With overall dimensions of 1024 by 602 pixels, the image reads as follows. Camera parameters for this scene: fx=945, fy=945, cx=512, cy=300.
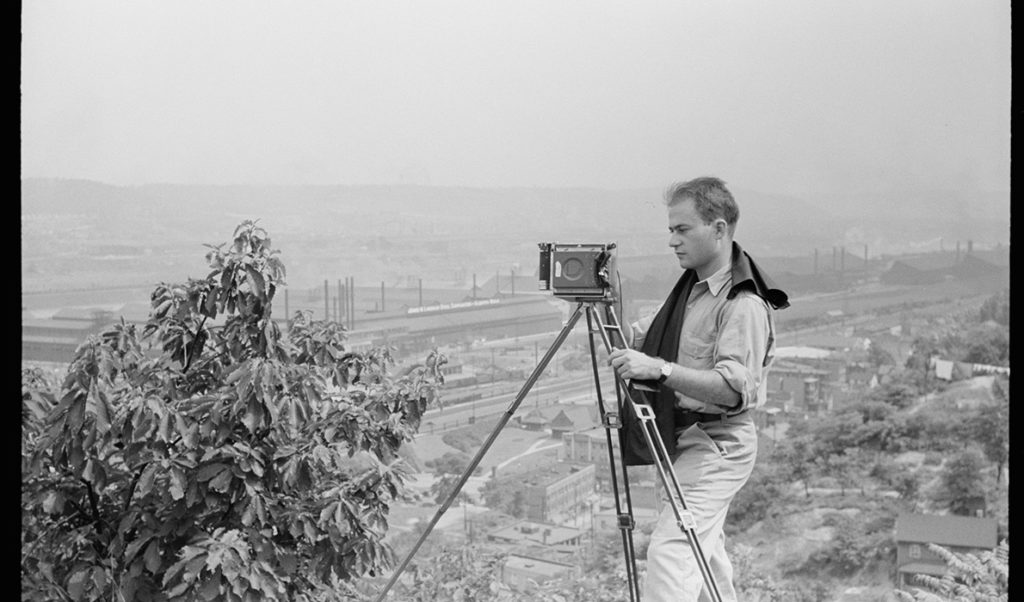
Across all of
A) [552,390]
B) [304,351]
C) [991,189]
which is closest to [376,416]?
[304,351]

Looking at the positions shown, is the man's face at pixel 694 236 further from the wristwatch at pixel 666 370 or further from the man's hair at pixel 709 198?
→ the wristwatch at pixel 666 370

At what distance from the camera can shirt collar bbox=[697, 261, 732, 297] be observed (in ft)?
6.96

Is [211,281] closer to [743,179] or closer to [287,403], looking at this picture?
[287,403]

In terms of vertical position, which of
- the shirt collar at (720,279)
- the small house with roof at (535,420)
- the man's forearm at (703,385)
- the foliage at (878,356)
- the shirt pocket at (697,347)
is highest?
the shirt collar at (720,279)

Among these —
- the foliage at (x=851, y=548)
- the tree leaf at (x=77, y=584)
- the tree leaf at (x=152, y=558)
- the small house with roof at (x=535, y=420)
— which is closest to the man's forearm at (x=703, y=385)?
the tree leaf at (x=152, y=558)

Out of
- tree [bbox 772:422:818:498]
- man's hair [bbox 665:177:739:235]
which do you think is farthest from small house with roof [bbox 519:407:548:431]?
man's hair [bbox 665:177:739:235]

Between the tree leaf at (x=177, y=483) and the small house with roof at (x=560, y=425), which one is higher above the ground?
the tree leaf at (x=177, y=483)

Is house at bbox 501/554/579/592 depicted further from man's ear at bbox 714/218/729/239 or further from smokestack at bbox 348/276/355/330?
man's ear at bbox 714/218/729/239

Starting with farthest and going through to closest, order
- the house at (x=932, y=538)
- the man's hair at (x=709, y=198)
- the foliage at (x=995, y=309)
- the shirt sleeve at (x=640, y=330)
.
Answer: the foliage at (x=995, y=309)
the house at (x=932, y=538)
the shirt sleeve at (x=640, y=330)
the man's hair at (x=709, y=198)

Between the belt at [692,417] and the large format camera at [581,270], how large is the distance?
0.32m

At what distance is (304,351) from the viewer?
113 inches

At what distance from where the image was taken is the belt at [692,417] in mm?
2160

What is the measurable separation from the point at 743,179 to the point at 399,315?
1.97 metres

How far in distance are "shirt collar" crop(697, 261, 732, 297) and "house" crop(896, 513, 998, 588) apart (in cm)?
290
